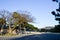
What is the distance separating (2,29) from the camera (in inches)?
2805

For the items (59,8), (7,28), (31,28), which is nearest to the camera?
(59,8)

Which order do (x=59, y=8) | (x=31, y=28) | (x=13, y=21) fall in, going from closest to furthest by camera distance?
(x=59, y=8)
(x=13, y=21)
(x=31, y=28)

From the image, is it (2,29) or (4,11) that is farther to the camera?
(2,29)

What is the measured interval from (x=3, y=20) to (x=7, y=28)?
16.2ft

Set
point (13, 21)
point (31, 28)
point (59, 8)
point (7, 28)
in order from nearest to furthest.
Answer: point (59, 8), point (13, 21), point (7, 28), point (31, 28)

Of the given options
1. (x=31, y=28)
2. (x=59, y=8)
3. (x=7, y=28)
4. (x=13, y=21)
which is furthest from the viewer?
(x=31, y=28)

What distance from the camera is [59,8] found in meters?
17.9

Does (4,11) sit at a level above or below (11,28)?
above

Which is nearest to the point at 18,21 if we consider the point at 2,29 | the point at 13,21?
the point at 13,21

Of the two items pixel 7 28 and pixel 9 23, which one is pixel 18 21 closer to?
pixel 9 23

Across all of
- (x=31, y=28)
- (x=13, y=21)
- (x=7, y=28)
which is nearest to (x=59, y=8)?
(x=13, y=21)

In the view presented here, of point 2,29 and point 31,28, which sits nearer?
point 2,29

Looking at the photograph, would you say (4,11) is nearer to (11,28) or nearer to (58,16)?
(11,28)

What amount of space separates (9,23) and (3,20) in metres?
2.80
